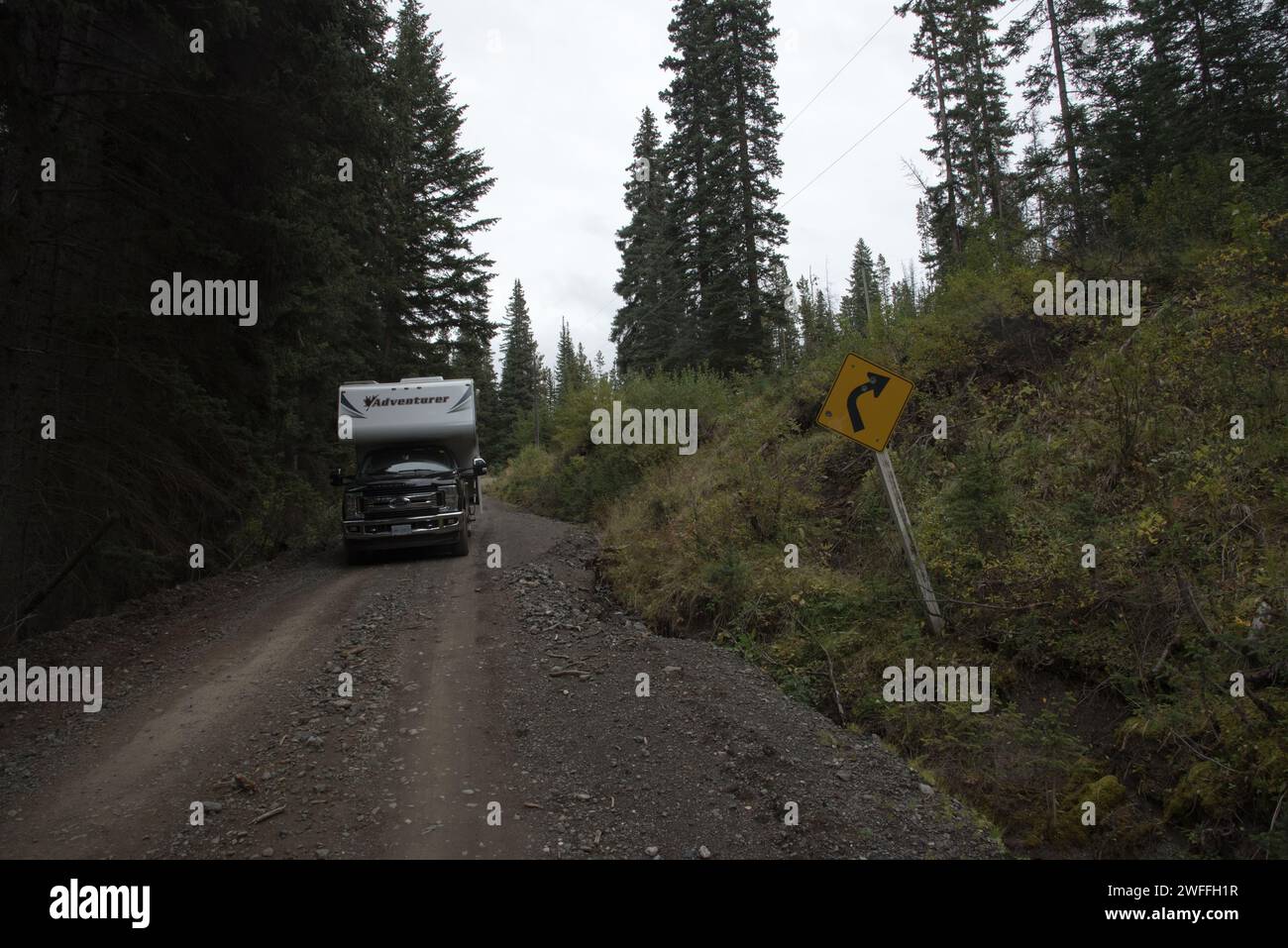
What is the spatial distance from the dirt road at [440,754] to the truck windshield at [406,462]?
5072 millimetres

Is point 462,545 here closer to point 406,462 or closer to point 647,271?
point 406,462

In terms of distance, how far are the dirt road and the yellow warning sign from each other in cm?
270

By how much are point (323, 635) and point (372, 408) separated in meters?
6.76

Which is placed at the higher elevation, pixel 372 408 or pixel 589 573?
pixel 372 408

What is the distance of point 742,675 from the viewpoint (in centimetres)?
655

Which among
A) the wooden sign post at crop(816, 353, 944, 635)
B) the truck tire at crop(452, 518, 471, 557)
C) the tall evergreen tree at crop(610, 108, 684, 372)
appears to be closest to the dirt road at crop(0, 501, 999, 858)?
the wooden sign post at crop(816, 353, 944, 635)

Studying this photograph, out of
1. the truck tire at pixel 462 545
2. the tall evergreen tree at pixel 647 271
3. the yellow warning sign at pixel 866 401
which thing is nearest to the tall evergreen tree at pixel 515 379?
the tall evergreen tree at pixel 647 271

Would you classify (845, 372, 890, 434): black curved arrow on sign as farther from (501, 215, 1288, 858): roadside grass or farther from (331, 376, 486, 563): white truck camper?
(331, 376, 486, 563): white truck camper

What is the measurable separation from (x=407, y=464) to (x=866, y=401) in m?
9.47

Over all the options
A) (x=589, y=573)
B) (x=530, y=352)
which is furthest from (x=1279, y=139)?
(x=530, y=352)

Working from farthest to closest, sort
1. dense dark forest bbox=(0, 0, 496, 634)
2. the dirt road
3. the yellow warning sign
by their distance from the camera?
1. dense dark forest bbox=(0, 0, 496, 634)
2. the yellow warning sign
3. the dirt road

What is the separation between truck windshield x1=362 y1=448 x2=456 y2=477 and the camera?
13.3 meters

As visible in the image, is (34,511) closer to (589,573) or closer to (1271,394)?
(589,573)

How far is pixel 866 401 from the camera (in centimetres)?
709
